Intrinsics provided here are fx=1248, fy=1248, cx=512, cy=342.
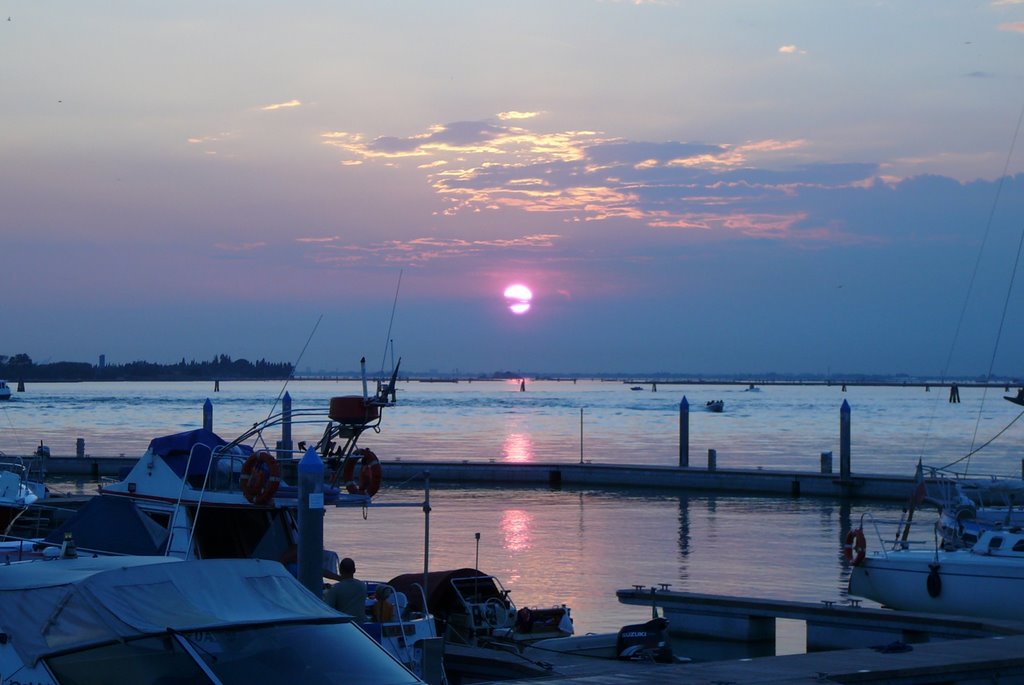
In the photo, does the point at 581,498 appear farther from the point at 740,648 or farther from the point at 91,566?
the point at 91,566

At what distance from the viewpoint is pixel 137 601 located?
772 centimetres

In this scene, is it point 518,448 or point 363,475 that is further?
point 518,448

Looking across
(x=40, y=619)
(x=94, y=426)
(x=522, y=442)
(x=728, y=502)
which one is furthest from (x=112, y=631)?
(x=94, y=426)

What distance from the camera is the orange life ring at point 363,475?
614 inches

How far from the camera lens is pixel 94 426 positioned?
9531 cm

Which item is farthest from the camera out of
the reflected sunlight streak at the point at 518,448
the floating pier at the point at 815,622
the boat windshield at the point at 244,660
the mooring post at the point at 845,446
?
Answer: the reflected sunlight streak at the point at 518,448

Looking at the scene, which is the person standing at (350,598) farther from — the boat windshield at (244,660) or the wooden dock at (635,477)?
the wooden dock at (635,477)

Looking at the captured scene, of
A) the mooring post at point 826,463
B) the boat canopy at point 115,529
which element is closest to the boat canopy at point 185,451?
the boat canopy at point 115,529

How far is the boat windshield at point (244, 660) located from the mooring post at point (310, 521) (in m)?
5.27

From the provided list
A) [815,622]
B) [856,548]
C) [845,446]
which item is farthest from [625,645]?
[845,446]

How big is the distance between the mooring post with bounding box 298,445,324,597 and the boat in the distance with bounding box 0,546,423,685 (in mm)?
4857

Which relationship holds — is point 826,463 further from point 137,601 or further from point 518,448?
point 137,601

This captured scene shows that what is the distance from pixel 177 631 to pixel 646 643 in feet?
33.4

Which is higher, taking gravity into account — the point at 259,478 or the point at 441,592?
the point at 259,478
